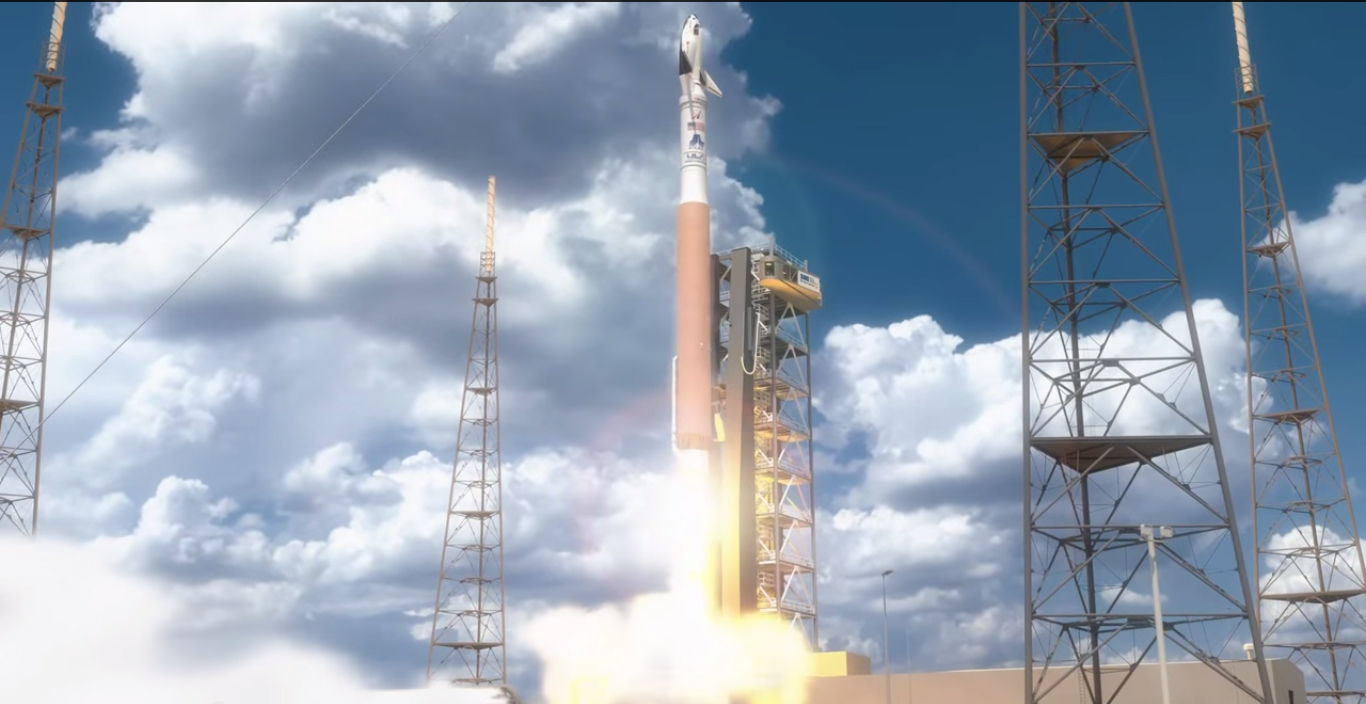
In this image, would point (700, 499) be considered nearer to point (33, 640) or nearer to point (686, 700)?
point (686, 700)

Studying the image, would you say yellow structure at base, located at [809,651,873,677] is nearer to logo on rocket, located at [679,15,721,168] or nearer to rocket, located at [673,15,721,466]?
rocket, located at [673,15,721,466]

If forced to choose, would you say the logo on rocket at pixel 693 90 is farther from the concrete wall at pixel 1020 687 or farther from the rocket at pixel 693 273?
the concrete wall at pixel 1020 687

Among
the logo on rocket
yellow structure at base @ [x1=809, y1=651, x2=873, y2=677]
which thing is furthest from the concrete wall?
the logo on rocket

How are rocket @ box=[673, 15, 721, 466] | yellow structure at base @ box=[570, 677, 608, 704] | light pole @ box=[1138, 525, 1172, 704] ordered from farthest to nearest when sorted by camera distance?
rocket @ box=[673, 15, 721, 466]
yellow structure at base @ box=[570, 677, 608, 704]
light pole @ box=[1138, 525, 1172, 704]

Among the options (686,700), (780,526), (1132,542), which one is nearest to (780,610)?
(780,526)

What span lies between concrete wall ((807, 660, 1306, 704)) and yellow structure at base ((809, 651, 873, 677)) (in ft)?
13.8

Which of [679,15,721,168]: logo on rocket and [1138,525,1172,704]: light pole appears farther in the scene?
[679,15,721,168]: logo on rocket

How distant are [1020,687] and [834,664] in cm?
1448

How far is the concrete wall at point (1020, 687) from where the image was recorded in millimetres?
59656

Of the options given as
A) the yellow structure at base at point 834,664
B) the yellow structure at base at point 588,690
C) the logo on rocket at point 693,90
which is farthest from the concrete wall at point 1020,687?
the logo on rocket at point 693,90

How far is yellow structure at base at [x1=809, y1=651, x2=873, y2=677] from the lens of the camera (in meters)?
75.4

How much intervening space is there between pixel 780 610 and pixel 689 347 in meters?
19.5

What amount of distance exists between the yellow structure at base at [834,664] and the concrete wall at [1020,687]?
13.8 feet

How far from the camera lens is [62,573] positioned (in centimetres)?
3134
